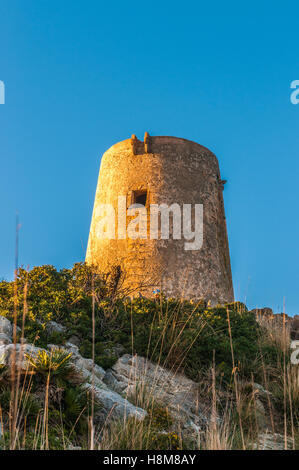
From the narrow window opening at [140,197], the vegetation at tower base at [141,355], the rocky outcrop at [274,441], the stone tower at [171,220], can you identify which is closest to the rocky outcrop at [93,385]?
the vegetation at tower base at [141,355]

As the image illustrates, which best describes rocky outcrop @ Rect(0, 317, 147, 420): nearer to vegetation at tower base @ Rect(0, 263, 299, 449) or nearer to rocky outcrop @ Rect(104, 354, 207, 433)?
vegetation at tower base @ Rect(0, 263, 299, 449)

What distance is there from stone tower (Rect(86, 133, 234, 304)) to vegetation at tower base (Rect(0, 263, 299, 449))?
204cm

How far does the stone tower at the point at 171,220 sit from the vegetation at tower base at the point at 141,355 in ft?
6.68

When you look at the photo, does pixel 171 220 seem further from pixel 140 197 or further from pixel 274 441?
pixel 274 441

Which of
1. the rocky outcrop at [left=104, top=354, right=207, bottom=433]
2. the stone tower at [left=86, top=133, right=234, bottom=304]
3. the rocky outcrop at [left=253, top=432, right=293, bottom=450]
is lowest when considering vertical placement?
the rocky outcrop at [left=253, top=432, right=293, bottom=450]

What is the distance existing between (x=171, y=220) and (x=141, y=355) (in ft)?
16.8

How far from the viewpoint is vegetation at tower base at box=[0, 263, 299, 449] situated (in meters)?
3.31

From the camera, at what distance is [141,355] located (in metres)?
5.20

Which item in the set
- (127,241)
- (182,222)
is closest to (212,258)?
(182,222)

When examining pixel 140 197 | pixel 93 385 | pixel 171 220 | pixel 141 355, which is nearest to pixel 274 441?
pixel 93 385

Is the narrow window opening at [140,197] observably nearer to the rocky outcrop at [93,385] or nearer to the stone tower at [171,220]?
the stone tower at [171,220]

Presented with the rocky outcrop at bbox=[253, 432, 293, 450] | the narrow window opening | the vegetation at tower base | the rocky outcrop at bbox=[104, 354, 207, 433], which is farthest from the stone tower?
the rocky outcrop at bbox=[253, 432, 293, 450]

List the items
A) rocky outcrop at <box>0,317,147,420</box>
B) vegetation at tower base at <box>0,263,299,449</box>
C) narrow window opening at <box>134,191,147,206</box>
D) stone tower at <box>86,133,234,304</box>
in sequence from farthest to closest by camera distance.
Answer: narrow window opening at <box>134,191,147,206</box>, stone tower at <box>86,133,234,304</box>, rocky outcrop at <box>0,317,147,420</box>, vegetation at tower base at <box>0,263,299,449</box>

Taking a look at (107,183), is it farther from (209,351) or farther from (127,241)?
(209,351)
